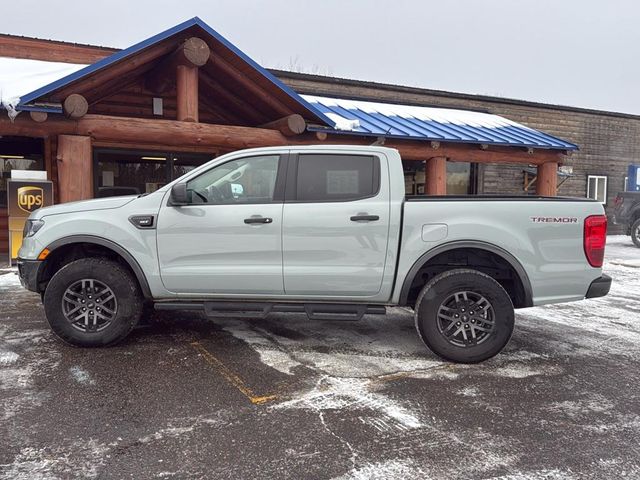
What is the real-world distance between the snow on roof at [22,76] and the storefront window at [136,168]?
6.03ft

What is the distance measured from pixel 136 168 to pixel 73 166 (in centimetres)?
334

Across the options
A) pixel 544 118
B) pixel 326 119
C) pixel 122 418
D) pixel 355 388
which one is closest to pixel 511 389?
pixel 355 388

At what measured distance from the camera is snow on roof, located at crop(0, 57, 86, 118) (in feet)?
24.4

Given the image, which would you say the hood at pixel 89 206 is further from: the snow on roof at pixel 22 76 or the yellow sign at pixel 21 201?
the yellow sign at pixel 21 201

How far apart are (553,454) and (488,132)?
1094cm

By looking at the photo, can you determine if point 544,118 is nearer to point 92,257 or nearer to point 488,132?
point 488,132

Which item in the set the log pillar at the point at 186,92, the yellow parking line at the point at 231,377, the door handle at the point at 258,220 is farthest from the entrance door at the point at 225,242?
the log pillar at the point at 186,92

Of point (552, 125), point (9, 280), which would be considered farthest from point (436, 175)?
point (552, 125)

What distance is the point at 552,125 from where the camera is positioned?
58.2ft

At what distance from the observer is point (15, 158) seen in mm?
10406

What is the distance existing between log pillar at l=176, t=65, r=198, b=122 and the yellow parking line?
5069 mm

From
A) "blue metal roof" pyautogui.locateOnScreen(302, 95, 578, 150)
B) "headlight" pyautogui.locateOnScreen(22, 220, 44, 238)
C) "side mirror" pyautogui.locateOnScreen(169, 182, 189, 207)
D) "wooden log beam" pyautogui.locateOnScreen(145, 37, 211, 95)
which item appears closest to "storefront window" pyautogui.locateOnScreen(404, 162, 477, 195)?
"blue metal roof" pyautogui.locateOnScreen(302, 95, 578, 150)

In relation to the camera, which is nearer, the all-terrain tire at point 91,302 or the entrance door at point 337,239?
the entrance door at point 337,239

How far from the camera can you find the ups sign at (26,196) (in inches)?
358
